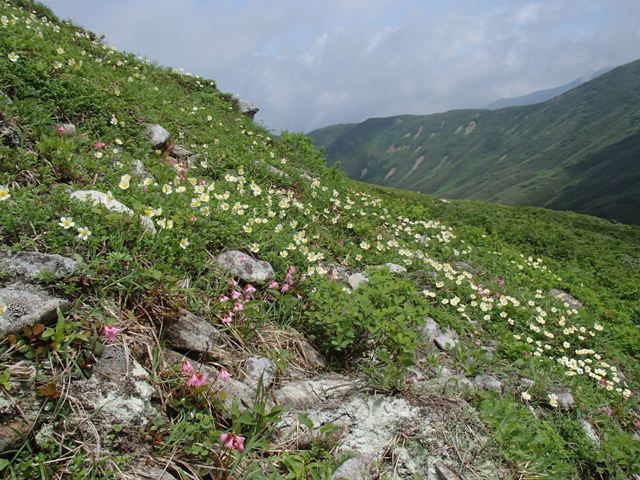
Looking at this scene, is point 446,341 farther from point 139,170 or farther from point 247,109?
point 247,109

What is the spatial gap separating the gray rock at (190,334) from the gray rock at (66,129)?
414 cm

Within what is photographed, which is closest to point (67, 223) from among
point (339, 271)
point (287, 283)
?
point (287, 283)

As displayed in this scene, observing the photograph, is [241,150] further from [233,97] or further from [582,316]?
[582,316]

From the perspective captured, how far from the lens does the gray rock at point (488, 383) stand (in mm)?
5668

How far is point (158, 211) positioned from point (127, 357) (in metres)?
1.81

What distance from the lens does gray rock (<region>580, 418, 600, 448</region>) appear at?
18.0 feet

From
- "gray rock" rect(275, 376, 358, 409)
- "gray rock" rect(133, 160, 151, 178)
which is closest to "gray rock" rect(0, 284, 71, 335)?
"gray rock" rect(275, 376, 358, 409)

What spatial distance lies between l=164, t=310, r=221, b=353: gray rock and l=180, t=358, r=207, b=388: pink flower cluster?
0.29 meters

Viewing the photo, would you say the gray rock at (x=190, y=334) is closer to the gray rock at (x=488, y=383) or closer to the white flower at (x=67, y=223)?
the white flower at (x=67, y=223)

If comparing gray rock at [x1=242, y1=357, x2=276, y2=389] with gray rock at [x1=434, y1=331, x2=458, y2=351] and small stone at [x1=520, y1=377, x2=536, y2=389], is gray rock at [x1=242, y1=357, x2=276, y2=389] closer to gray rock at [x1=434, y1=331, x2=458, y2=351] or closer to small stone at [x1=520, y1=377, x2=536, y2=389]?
gray rock at [x1=434, y1=331, x2=458, y2=351]

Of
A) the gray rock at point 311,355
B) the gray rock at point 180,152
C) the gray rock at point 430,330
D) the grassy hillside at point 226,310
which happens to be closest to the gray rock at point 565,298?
the grassy hillside at point 226,310

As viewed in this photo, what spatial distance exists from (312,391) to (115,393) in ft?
5.79

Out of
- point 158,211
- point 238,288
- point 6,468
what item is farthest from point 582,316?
point 6,468

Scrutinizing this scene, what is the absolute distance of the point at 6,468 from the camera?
2352 millimetres
